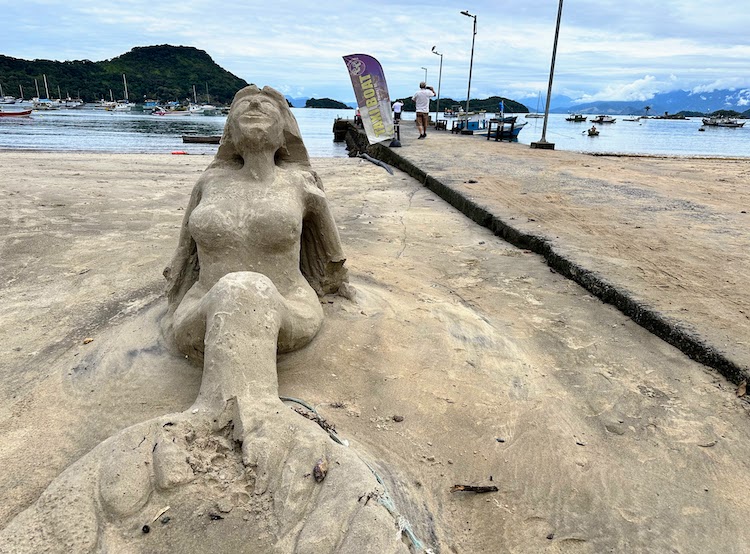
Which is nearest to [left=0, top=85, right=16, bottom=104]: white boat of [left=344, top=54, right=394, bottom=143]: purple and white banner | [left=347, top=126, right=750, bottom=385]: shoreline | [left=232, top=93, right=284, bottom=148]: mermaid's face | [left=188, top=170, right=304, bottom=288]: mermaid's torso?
[left=344, top=54, right=394, bottom=143]: purple and white banner

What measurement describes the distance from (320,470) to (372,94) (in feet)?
51.2

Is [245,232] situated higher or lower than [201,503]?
higher

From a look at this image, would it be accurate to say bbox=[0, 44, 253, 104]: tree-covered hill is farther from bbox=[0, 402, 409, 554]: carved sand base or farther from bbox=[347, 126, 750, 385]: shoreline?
bbox=[0, 402, 409, 554]: carved sand base

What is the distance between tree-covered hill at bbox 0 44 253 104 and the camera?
98.8m

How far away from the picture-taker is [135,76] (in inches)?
4333

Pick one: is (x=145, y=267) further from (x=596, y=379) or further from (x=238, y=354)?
(x=596, y=379)

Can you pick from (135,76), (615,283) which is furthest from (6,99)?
(615,283)

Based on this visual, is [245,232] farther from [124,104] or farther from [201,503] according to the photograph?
[124,104]

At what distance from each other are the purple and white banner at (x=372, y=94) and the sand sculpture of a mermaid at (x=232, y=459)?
1305 centimetres

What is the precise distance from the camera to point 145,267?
5562mm

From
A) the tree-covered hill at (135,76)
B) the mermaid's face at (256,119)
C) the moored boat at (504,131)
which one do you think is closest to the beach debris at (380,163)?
the moored boat at (504,131)

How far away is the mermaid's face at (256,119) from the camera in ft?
10.8

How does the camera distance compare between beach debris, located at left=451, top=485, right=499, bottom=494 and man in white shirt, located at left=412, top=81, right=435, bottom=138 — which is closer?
beach debris, located at left=451, top=485, right=499, bottom=494

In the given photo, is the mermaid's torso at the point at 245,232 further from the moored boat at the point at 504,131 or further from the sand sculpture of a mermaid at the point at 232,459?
the moored boat at the point at 504,131
